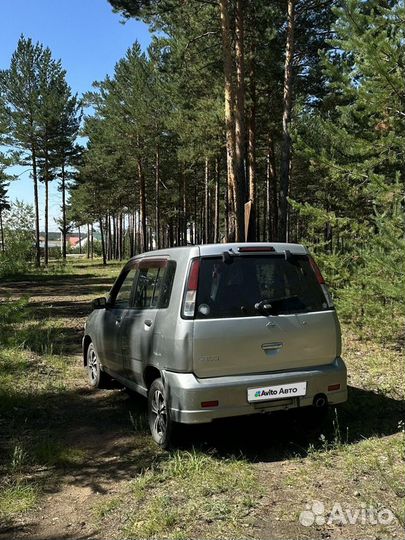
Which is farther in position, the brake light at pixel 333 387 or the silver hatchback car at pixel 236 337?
the brake light at pixel 333 387

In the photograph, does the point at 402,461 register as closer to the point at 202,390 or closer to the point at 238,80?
the point at 202,390

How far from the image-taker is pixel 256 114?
25125 mm

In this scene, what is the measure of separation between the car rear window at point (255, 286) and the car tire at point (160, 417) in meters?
0.92

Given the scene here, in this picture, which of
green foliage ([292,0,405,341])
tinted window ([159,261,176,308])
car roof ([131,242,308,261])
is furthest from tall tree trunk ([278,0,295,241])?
tinted window ([159,261,176,308])

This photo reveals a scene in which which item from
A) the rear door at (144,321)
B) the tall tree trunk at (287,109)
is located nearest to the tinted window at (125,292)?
the rear door at (144,321)

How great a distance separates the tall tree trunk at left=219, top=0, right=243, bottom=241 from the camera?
14750 millimetres

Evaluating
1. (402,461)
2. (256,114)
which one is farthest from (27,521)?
(256,114)

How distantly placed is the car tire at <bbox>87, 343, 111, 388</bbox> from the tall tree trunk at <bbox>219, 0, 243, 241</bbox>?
8.01 metres

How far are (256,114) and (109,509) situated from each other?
23.5 metres

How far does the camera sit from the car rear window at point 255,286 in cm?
471

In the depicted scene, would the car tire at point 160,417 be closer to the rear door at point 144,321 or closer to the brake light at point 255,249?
the rear door at point 144,321

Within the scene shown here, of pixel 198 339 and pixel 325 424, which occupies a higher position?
pixel 198 339

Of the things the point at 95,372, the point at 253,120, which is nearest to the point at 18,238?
the point at 253,120

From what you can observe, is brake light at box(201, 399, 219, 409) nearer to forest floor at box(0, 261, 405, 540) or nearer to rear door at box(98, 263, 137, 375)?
forest floor at box(0, 261, 405, 540)
